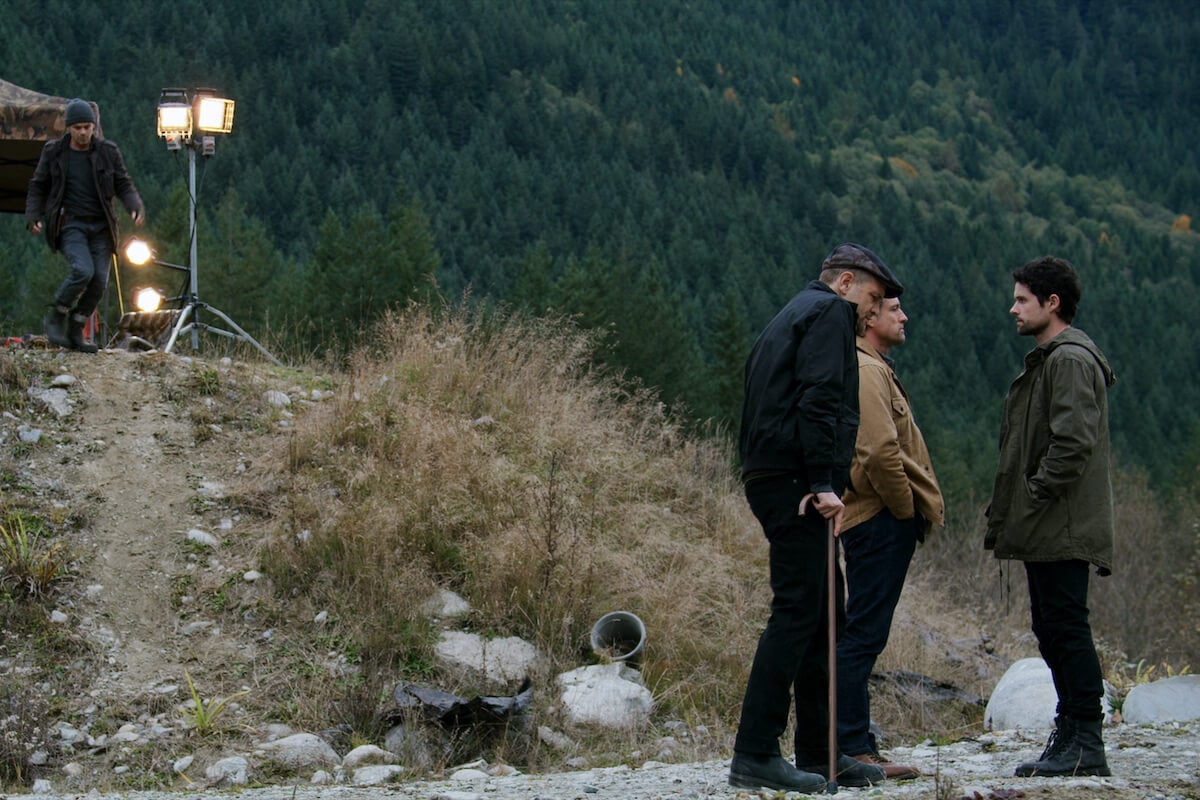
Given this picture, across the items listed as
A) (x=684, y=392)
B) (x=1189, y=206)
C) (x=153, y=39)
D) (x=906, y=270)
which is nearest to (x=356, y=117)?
(x=153, y=39)

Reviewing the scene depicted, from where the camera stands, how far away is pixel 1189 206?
399 ft

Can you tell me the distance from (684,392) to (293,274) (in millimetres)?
10651

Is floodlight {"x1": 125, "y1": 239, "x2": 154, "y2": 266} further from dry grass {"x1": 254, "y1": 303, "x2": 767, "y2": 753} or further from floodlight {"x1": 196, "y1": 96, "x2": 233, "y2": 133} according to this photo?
dry grass {"x1": 254, "y1": 303, "x2": 767, "y2": 753}

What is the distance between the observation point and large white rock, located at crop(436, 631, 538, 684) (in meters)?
7.07

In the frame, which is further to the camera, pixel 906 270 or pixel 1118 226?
pixel 1118 226

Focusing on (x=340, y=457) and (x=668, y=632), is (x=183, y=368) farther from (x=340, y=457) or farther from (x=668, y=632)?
(x=668, y=632)

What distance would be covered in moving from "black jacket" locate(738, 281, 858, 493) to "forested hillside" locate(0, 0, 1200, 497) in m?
22.2

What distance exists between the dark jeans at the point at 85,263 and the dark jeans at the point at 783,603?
6.68m

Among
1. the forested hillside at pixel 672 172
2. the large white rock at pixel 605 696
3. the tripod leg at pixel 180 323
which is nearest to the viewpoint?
the large white rock at pixel 605 696

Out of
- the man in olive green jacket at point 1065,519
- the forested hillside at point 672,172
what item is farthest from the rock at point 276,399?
the forested hillside at point 672,172

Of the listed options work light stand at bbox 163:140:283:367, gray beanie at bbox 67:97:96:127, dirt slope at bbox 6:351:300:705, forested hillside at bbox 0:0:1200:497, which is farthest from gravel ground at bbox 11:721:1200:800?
forested hillside at bbox 0:0:1200:497

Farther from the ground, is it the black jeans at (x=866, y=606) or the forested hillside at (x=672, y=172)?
the forested hillside at (x=672, y=172)

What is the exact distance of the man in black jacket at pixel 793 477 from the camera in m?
4.08

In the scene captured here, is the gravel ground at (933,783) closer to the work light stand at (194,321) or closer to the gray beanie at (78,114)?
the gray beanie at (78,114)
